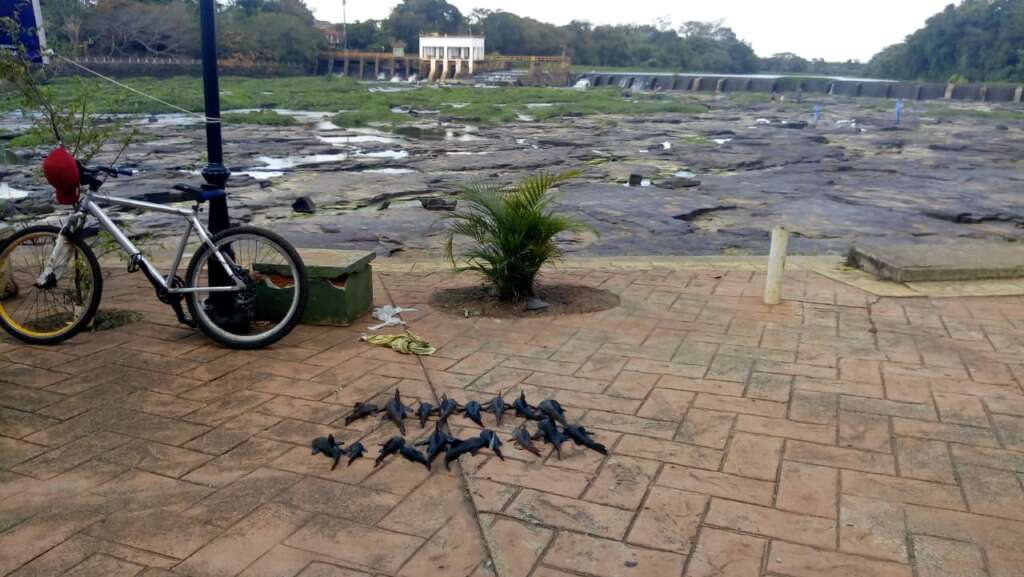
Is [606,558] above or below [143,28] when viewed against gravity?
below

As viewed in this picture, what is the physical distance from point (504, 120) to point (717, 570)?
27739 millimetres

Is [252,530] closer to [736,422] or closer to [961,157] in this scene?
[736,422]

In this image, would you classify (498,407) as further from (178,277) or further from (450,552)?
(178,277)

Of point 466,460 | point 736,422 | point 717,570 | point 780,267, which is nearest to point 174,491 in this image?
point 466,460

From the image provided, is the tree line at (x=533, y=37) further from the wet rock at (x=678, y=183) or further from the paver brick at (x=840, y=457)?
the wet rock at (x=678, y=183)

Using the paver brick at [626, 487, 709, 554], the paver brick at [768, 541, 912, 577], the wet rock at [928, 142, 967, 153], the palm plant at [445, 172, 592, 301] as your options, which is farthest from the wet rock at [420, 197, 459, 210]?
the wet rock at [928, 142, 967, 153]

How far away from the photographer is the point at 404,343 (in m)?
4.30

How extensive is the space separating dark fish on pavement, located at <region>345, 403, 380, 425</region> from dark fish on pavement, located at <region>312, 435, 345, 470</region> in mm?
231

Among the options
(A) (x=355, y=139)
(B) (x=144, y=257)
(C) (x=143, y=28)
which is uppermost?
(C) (x=143, y=28)

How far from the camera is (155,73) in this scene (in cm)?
5891

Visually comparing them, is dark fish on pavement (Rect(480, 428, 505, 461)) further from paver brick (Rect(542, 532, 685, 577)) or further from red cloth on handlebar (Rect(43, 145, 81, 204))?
red cloth on handlebar (Rect(43, 145, 81, 204))

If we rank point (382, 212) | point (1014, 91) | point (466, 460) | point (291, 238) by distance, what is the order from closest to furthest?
Answer: point (466, 460) → point (291, 238) → point (382, 212) → point (1014, 91)

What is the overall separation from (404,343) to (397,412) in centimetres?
95

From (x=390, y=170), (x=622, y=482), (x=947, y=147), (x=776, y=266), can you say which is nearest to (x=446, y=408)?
(x=622, y=482)
